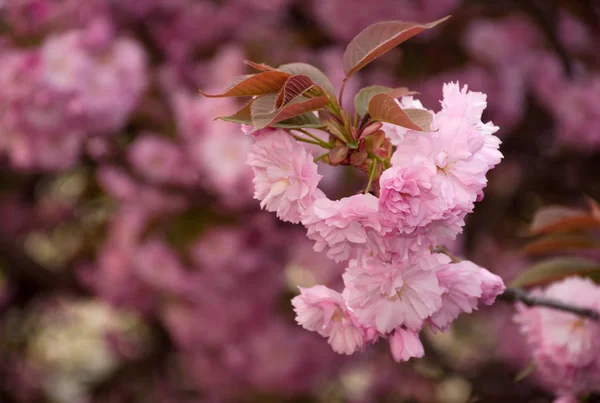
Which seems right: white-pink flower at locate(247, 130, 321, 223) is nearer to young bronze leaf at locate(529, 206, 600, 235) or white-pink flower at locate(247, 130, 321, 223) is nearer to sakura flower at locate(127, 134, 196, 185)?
young bronze leaf at locate(529, 206, 600, 235)

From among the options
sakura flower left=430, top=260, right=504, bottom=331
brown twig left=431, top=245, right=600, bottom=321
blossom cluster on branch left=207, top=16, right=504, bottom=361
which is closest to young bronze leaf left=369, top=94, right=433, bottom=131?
blossom cluster on branch left=207, top=16, right=504, bottom=361

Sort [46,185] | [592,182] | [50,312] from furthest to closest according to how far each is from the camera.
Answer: [50,312], [46,185], [592,182]

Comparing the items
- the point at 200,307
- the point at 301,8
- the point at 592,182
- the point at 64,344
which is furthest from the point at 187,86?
the point at 64,344

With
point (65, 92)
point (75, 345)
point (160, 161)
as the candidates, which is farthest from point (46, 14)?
point (75, 345)

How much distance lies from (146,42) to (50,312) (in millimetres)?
1591

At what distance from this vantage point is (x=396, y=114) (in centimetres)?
50

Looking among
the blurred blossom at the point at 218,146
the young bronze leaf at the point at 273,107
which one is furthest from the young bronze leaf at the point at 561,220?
the blurred blossom at the point at 218,146

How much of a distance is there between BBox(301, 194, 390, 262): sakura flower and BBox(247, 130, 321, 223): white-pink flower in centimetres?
2

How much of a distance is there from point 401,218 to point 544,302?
0.97 feet

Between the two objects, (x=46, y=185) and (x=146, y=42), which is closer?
(x=146, y=42)

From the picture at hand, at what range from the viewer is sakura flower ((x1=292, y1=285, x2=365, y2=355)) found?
0.56 meters

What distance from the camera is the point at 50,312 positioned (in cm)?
303

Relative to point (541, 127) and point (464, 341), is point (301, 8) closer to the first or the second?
point (541, 127)

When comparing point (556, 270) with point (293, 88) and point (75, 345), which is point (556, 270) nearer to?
point (293, 88)
